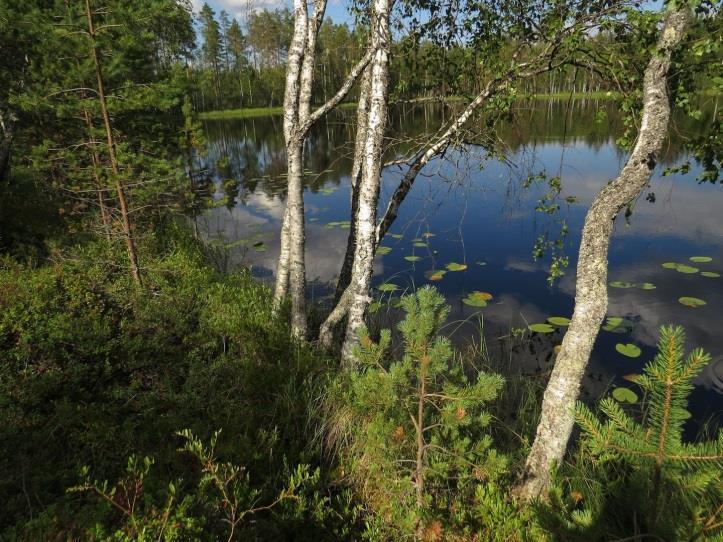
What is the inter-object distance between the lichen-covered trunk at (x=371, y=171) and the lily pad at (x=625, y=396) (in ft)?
12.7

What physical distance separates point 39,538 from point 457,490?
9.50 feet

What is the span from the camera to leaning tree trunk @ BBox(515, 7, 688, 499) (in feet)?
9.08

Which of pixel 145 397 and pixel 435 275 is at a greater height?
pixel 145 397

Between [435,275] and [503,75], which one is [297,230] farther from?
[435,275]

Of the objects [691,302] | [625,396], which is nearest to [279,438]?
[625,396]

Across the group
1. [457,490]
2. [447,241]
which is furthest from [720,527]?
[447,241]

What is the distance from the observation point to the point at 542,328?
747cm

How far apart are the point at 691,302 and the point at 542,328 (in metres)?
3.22

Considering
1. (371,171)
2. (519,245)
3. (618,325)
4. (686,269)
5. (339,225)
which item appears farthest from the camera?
(339,225)

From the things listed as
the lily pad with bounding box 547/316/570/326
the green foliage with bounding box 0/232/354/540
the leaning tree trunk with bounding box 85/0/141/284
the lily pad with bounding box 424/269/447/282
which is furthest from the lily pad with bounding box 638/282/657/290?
the leaning tree trunk with bounding box 85/0/141/284

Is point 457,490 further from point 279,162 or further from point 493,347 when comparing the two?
point 279,162

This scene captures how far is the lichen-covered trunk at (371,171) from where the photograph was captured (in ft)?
12.9

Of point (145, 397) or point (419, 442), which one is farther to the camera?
point (145, 397)

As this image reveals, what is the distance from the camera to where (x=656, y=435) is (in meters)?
1.73
